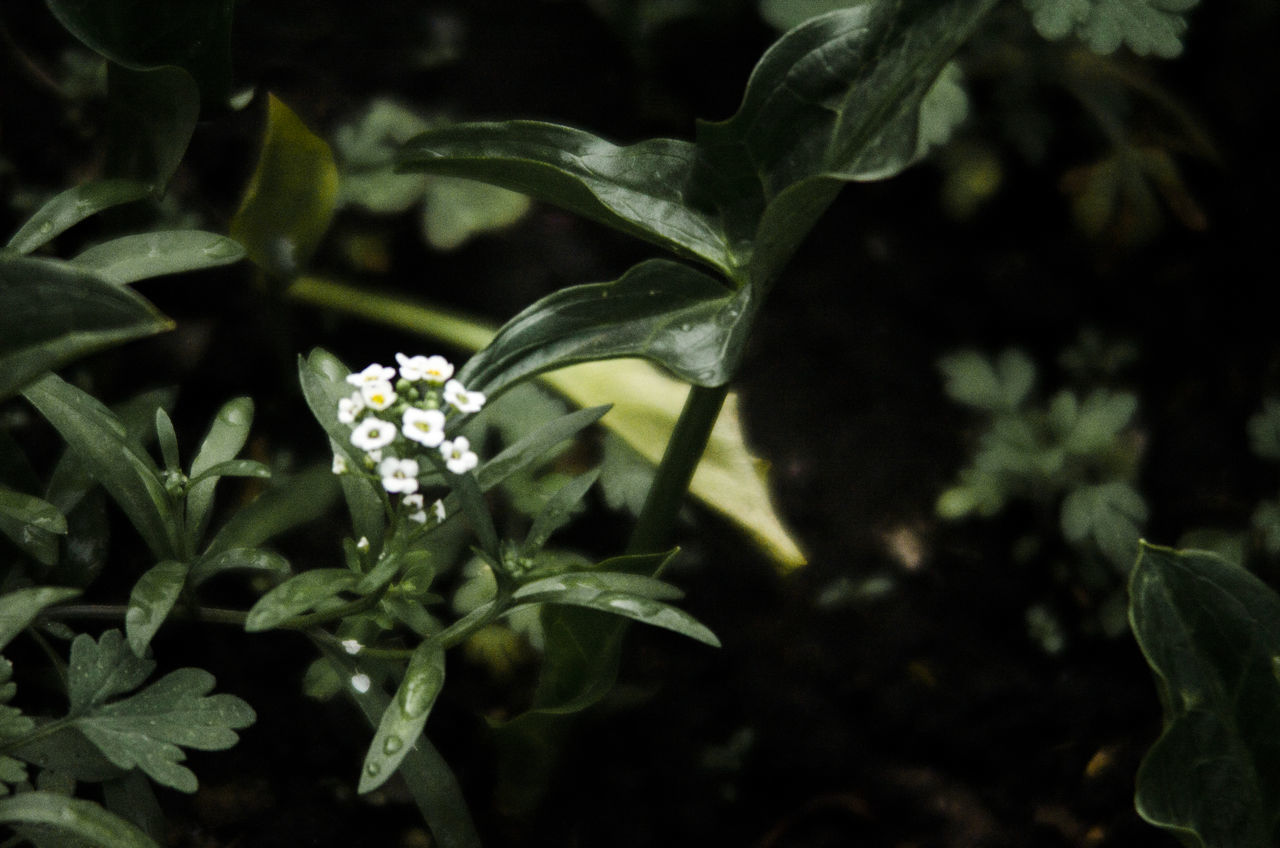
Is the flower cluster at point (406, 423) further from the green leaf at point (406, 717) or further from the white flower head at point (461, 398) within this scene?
the green leaf at point (406, 717)

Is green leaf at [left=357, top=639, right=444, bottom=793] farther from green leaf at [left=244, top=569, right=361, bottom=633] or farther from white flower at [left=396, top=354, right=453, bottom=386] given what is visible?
white flower at [left=396, top=354, right=453, bottom=386]

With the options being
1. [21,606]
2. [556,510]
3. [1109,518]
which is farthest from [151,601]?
[1109,518]

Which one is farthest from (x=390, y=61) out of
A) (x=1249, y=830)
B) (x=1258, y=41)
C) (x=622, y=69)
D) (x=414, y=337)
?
(x=1249, y=830)

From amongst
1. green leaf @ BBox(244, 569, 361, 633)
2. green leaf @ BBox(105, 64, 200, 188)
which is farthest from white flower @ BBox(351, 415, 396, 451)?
green leaf @ BBox(105, 64, 200, 188)

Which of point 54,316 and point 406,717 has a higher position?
point 54,316

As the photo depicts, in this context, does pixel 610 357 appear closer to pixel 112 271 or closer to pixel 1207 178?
pixel 112 271

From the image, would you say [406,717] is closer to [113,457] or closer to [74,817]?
[74,817]

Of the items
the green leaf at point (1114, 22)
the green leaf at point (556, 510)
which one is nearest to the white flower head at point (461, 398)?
the green leaf at point (556, 510)
